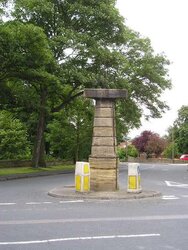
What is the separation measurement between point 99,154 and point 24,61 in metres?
10.9

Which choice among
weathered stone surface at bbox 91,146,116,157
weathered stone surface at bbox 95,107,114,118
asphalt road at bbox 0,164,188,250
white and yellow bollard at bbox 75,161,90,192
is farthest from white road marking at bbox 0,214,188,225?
weathered stone surface at bbox 95,107,114,118

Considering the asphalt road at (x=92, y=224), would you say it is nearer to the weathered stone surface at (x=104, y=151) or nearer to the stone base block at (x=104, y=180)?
the stone base block at (x=104, y=180)

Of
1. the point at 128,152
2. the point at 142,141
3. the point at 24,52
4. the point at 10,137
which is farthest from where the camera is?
the point at 128,152

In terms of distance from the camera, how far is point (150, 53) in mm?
47594

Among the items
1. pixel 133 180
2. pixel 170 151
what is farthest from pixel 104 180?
pixel 170 151

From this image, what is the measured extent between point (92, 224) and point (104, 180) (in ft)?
26.2

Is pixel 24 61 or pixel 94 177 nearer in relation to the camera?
pixel 94 177

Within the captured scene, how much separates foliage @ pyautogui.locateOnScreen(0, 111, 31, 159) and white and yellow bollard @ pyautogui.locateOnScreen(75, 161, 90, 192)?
28.9 meters

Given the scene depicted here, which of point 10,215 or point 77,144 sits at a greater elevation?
point 77,144

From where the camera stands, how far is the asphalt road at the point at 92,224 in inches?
345

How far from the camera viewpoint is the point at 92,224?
11.0 m

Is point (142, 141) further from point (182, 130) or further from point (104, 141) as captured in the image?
point (104, 141)

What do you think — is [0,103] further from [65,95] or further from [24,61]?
[24,61]

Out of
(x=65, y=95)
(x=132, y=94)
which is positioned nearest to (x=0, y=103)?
(x=65, y=95)
